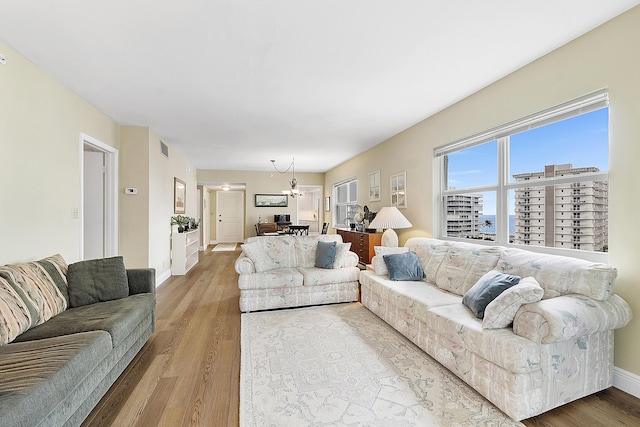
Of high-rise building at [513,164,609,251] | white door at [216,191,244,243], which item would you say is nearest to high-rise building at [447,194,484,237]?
high-rise building at [513,164,609,251]

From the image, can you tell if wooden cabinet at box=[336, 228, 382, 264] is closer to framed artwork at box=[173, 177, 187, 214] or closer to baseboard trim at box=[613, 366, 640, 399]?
baseboard trim at box=[613, 366, 640, 399]

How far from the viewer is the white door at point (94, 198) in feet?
13.9

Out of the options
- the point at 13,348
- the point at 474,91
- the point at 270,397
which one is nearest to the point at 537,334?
the point at 270,397

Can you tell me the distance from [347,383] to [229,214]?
31.1 feet

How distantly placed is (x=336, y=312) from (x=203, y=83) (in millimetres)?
2920

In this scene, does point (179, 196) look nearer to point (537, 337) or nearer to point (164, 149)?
point (164, 149)

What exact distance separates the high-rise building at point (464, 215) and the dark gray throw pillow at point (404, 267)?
2.68 ft

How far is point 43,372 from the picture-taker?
1.33m

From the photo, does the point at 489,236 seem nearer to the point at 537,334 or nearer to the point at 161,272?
the point at 537,334

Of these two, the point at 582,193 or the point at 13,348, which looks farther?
the point at 582,193

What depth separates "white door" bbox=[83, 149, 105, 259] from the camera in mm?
4227

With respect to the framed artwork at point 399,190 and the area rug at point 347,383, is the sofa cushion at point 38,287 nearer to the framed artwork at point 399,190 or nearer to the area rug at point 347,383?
the area rug at point 347,383

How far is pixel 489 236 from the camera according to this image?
129 inches

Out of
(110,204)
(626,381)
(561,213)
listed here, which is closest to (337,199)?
(110,204)
